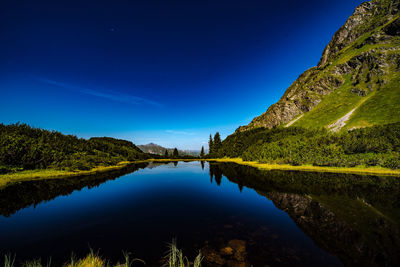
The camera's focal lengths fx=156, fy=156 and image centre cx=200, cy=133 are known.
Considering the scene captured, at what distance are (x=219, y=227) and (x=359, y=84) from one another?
491 ft

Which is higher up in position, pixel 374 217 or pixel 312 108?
pixel 312 108

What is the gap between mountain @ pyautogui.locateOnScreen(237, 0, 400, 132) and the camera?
78.7 m

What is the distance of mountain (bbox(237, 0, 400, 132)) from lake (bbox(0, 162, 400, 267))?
74706 millimetres

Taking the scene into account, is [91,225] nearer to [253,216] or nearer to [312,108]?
[253,216]

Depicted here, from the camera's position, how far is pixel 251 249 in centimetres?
1066

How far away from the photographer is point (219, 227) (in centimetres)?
1438

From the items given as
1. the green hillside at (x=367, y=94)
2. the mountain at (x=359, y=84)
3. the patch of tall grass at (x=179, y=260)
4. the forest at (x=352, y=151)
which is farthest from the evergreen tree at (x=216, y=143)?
the patch of tall grass at (x=179, y=260)

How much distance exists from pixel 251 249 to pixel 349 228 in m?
9.23

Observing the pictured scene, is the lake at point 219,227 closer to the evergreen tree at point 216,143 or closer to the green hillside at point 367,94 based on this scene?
the green hillside at point 367,94

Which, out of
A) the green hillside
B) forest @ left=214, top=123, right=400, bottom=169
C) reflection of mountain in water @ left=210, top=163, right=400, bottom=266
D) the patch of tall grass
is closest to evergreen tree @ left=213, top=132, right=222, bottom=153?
the green hillside

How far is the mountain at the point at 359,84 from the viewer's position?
258 ft

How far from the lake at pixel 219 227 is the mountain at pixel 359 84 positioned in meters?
74.7

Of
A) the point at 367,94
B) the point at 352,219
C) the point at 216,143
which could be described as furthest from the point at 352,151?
the point at 216,143

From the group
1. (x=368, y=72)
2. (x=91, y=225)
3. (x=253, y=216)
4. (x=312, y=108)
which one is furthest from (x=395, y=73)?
(x=91, y=225)
